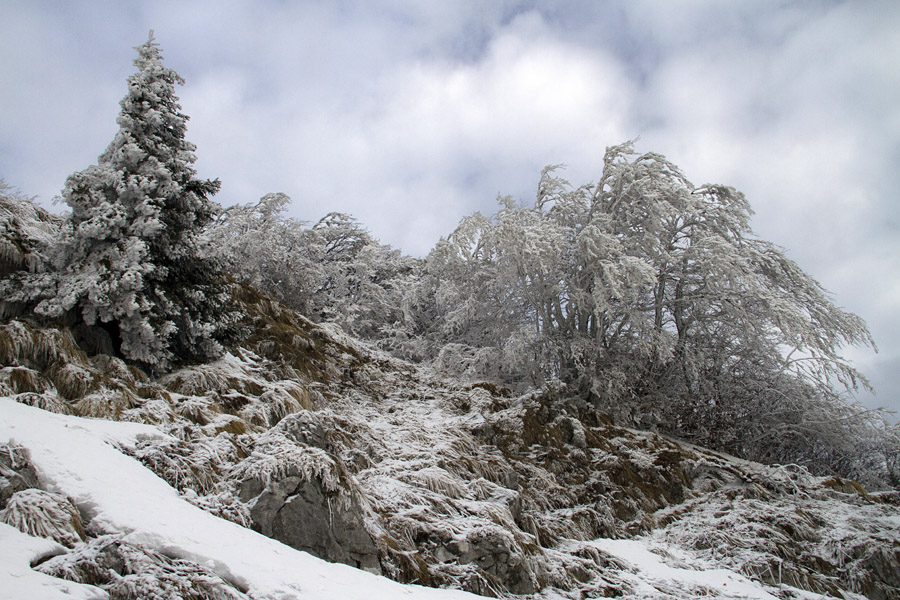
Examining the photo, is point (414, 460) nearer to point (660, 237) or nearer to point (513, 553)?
point (513, 553)

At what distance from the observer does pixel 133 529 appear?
2.75 m

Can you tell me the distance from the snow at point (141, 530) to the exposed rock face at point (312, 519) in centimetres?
21

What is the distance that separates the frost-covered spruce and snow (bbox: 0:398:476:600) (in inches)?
68.6

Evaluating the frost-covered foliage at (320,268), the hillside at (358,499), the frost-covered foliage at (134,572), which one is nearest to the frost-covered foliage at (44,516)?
the hillside at (358,499)

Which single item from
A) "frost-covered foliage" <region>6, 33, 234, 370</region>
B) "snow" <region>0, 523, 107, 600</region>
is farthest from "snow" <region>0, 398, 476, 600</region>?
"frost-covered foliage" <region>6, 33, 234, 370</region>

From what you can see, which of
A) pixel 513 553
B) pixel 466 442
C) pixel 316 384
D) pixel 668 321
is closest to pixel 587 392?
pixel 668 321

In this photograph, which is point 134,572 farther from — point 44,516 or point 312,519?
point 312,519

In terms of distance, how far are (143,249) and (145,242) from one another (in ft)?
0.81

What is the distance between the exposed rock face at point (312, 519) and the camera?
371 centimetres

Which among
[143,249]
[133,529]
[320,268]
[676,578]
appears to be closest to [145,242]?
[143,249]

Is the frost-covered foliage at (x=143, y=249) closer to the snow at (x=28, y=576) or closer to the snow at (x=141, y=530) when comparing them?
the snow at (x=141, y=530)

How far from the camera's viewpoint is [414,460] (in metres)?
6.12

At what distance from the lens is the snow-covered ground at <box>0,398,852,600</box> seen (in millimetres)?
2430

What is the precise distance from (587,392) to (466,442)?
4.92 m
